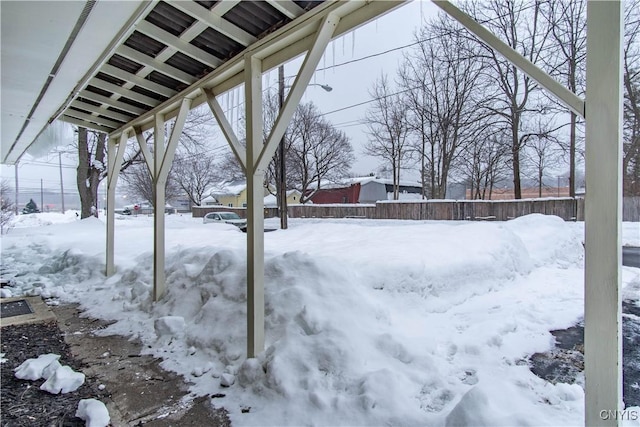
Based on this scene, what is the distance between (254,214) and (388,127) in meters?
20.8

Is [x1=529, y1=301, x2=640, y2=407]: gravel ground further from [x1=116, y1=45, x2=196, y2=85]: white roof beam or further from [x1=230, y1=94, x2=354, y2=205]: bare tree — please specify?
[x1=230, y1=94, x2=354, y2=205]: bare tree

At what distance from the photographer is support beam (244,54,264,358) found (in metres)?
2.68

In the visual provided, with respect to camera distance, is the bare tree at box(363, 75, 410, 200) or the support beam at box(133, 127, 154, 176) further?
the bare tree at box(363, 75, 410, 200)

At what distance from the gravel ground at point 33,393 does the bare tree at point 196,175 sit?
32.5 meters

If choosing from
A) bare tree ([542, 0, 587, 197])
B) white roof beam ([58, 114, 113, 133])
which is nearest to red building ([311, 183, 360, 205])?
bare tree ([542, 0, 587, 197])

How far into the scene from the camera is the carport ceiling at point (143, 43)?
2.10m

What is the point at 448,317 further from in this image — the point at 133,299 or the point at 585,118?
the point at 133,299

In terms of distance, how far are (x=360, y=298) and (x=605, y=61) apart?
2.51 meters

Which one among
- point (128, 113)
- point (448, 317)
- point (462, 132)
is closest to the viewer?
point (448, 317)

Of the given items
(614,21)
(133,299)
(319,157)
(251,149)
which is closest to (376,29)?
(251,149)

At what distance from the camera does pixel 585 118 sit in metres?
1.32

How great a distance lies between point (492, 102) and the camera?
48.7ft

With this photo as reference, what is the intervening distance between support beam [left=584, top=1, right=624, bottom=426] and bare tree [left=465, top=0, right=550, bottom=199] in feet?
38.7

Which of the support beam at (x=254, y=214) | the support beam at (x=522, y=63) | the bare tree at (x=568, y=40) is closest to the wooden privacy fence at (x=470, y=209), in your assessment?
the bare tree at (x=568, y=40)
